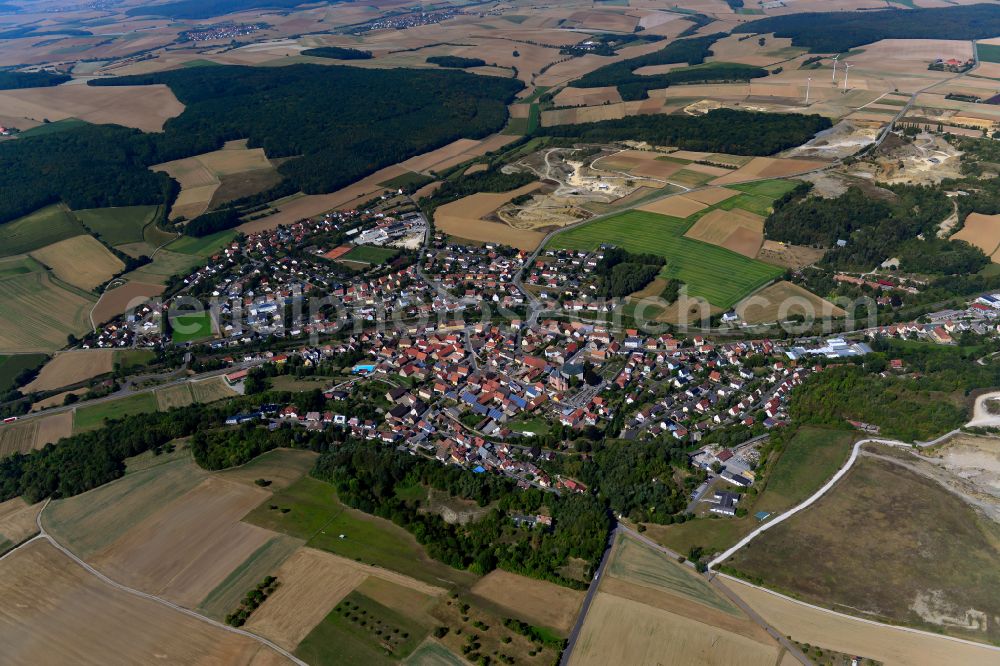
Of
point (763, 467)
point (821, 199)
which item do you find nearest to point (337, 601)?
point (763, 467)

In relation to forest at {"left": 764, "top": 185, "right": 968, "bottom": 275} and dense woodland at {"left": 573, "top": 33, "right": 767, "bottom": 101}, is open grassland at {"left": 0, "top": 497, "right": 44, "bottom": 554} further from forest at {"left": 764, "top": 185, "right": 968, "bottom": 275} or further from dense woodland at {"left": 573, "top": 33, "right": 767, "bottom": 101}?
dense woodland at {"left": 573, "top": 33, "right": 767, "bottom": 101}

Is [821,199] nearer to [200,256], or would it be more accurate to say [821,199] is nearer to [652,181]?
[652,181]

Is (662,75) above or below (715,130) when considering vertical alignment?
above

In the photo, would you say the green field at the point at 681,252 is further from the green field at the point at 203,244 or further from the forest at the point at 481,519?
the green field at the point at 203,244

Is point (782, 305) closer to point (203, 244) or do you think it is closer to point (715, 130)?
point (715, 130)

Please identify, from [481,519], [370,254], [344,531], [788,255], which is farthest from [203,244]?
[788,255]

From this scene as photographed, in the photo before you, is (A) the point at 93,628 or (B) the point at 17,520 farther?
(B) the point at 17,520
